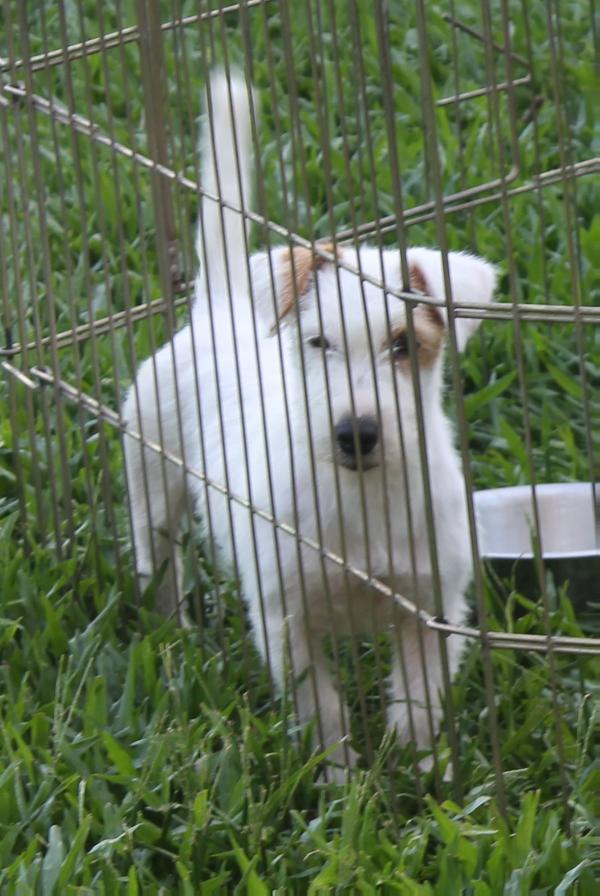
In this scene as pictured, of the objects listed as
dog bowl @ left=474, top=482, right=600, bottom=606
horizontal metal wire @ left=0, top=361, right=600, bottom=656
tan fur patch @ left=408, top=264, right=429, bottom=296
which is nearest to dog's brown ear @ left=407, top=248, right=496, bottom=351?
tan fur patch @ left=408, top=264, right=429, bottom=296

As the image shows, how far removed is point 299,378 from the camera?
298 centimetres

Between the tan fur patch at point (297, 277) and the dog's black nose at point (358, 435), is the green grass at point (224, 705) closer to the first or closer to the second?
the tan fur patch at point (297, 277)

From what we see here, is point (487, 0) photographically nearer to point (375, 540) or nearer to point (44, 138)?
point (375, 540)

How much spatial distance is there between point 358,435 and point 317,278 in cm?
30

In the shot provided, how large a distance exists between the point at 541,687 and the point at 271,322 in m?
0.87

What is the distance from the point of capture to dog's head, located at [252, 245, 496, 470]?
2662mm

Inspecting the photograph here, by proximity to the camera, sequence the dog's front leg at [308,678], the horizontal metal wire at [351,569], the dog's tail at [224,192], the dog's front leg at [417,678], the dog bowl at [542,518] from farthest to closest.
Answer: the dog bowl at [542,518]
the dog's tail at [224,192]
the dog's front leg at [417,678]
the dog's front leg at [308,678]
the horizontal metal wire at [351,569]

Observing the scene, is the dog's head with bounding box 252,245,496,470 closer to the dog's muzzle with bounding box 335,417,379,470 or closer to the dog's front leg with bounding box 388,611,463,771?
the dog's muzzle with bounding box 335,417,379,470

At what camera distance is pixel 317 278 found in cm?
274

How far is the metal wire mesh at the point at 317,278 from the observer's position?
2.42 metres

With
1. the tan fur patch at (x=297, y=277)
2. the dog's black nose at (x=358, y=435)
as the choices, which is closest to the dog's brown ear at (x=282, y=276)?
the tan fur patch at (x=297, y=277)

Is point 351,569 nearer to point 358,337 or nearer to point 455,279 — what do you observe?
point 358,337

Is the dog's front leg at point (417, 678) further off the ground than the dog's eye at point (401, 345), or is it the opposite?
the dog's eye at point (401, 345)

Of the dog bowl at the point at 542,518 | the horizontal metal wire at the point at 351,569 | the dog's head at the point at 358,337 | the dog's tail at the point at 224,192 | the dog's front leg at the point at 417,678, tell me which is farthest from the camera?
the dog bowl at the point at 542,518
